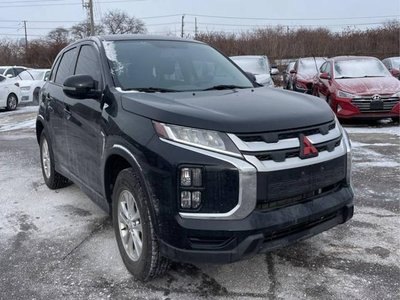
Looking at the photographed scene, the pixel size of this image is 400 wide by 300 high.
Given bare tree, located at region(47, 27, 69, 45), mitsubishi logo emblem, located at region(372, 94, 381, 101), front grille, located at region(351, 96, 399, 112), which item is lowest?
front grille, located at region(351, 96, 399, 112)

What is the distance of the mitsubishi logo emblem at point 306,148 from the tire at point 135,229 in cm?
107

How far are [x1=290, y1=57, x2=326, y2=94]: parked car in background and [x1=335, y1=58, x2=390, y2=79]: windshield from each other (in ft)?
7.65

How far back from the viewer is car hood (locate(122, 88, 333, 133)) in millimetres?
2879

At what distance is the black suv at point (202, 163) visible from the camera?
279 centimetres

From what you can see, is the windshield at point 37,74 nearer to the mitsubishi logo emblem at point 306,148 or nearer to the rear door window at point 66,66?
the rear door window at point 66,66

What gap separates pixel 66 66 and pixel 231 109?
9.09 ft

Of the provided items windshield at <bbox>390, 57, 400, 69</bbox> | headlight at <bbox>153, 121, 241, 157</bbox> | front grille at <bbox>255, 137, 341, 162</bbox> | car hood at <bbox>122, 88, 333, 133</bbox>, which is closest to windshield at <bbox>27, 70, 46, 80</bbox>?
windshield at <bbox>390, 57, 400, 69</bbox>

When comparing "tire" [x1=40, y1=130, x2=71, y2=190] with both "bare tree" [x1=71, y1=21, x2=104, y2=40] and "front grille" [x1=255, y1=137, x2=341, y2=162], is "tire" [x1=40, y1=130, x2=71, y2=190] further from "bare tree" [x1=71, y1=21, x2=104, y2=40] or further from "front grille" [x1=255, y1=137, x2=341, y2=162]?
"bare tree" [x1=71, y1=21, x2=104, y2=40]

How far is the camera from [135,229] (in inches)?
130

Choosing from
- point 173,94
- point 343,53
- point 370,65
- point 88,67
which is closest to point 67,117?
point 88,67

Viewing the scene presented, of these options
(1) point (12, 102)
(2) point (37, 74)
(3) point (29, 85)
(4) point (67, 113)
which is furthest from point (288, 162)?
(2) point (37, 74)

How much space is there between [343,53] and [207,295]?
33.1m

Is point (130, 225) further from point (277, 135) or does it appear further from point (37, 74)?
point (37, 74)

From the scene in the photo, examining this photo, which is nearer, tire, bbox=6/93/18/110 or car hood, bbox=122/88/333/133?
car hood, bbox=122/88/333/133
